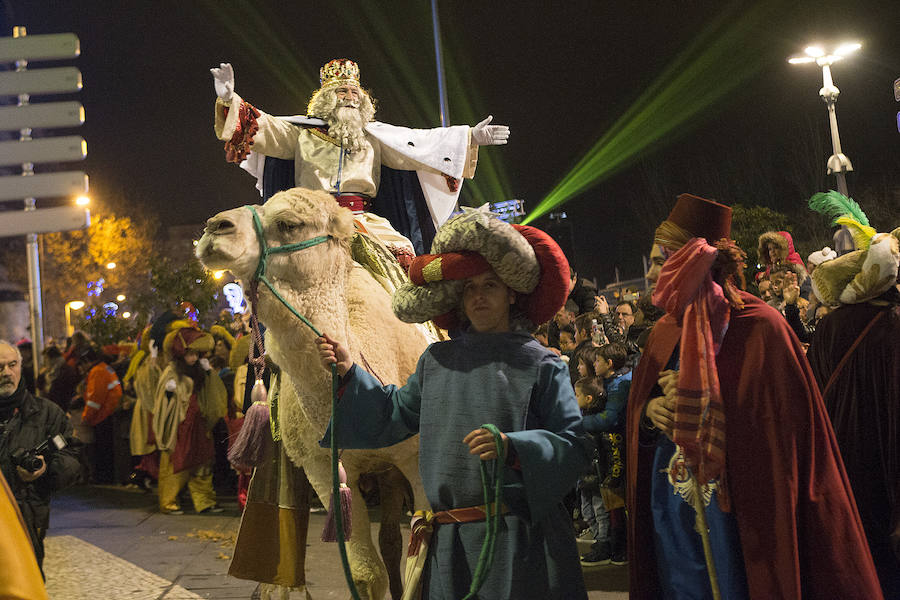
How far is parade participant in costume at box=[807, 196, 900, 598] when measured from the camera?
4.00m

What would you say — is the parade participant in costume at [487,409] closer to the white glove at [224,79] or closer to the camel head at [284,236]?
the camel head at [284,236]

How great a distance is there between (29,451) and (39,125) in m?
6.82

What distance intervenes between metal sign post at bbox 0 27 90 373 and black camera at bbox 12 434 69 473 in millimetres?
6021

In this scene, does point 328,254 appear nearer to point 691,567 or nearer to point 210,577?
point 691,567

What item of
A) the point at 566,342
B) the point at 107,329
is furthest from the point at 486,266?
the point at 107,329

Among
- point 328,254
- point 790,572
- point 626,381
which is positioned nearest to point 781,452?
point 790,572

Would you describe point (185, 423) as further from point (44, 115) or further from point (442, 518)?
point (442, 518)

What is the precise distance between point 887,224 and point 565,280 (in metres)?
16.5

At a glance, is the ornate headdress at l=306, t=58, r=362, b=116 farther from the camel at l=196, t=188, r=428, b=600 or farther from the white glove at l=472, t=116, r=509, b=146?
the camel at l=196, t=188, r=428, b=600

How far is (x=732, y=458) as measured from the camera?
2881mm

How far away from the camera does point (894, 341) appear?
4.09 m

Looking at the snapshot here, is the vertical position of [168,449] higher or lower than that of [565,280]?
lower

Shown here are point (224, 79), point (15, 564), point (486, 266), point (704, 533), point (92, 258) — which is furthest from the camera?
point (92, 258)

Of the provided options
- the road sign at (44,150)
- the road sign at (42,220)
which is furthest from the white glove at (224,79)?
the road sign at (42,220)
